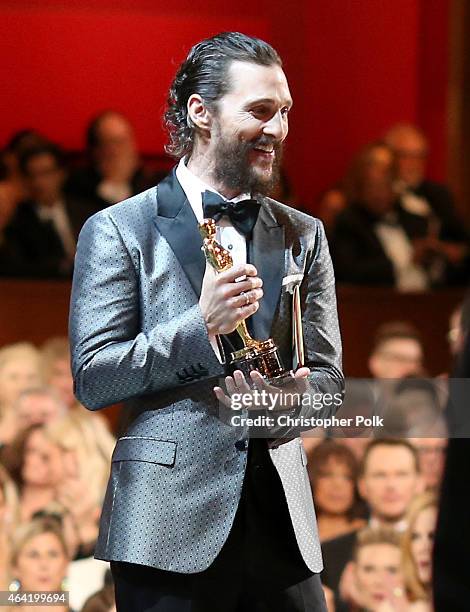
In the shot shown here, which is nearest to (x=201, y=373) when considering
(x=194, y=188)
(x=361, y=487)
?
(x=194, y=188)

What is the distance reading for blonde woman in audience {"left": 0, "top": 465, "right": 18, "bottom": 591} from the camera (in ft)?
10.8

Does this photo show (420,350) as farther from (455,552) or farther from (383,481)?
(455,552)

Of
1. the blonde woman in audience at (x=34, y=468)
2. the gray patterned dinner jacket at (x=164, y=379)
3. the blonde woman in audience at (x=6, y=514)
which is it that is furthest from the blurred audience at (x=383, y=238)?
the gray patterned dinner jacket at (x=164, y=379)

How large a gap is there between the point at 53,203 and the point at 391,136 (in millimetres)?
1345

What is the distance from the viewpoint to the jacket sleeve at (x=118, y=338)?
79.8 inches

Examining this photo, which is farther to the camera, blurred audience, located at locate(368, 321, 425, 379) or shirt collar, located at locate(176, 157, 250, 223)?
blurred audience, located at locate(368, 321, 425, 379)

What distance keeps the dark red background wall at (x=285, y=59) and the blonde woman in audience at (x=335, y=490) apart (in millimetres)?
903


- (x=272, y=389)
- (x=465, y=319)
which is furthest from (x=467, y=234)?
(x=465, y=319)

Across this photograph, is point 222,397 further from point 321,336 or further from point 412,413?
point 412,413

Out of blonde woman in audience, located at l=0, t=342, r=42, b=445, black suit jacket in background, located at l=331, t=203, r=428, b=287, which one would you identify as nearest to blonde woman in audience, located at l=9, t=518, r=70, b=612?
blonde woman in audience, located at l=0, t=342, r=42, b=445

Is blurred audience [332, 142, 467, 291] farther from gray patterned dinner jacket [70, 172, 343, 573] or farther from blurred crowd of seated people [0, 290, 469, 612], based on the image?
gray patterned dinner jacket [70, 172, 343, 573]

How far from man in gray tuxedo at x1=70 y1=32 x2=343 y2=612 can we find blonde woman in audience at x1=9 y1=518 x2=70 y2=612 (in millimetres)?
1052

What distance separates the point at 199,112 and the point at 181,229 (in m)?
0.18

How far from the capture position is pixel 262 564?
6.79ft
